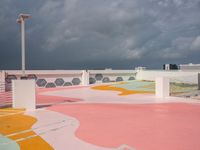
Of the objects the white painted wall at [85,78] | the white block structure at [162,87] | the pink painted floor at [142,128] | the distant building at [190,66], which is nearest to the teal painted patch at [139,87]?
the white painted wall at [85,78]

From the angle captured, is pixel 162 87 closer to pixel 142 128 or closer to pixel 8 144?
pixel 142 128

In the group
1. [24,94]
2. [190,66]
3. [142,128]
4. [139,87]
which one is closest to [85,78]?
[139,87]

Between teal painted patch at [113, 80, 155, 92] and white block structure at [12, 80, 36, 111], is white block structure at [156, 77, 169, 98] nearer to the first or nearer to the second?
teal painted patch at [113, 80, 155, 92]

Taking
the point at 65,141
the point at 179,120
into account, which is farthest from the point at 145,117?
the point at 65,141

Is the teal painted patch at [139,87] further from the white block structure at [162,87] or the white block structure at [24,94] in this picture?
the white block structure at [24,94]

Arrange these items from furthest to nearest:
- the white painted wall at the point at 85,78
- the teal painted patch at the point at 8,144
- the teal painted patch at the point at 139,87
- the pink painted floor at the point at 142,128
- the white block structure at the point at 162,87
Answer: the white painted wall at the point at 85,78, the teal painted patch at the point at 139,87, the white block structure at the point at 162,87, the pink painted floor at the point at 142,128, the teal painted patch at the point at 8,144

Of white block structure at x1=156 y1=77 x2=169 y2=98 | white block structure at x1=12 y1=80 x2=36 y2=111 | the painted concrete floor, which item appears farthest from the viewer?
white block structure at x1=156 y1=77 x2=169 y2=98

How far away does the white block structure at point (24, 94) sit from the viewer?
1116cm

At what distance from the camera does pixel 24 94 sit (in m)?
11.4

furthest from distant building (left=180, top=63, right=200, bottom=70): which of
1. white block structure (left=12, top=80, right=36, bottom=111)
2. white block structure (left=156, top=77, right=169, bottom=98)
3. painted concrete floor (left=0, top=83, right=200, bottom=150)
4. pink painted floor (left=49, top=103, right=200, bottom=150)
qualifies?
white block structure (left=12, top=80, right=36, bottom=111)

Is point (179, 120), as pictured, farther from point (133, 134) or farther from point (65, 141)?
point (65, 141)

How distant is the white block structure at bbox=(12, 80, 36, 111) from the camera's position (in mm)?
11164

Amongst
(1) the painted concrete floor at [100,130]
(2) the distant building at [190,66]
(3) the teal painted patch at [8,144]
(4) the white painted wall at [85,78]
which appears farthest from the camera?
(2) the distant building at [190,66]

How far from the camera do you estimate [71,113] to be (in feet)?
33.9
